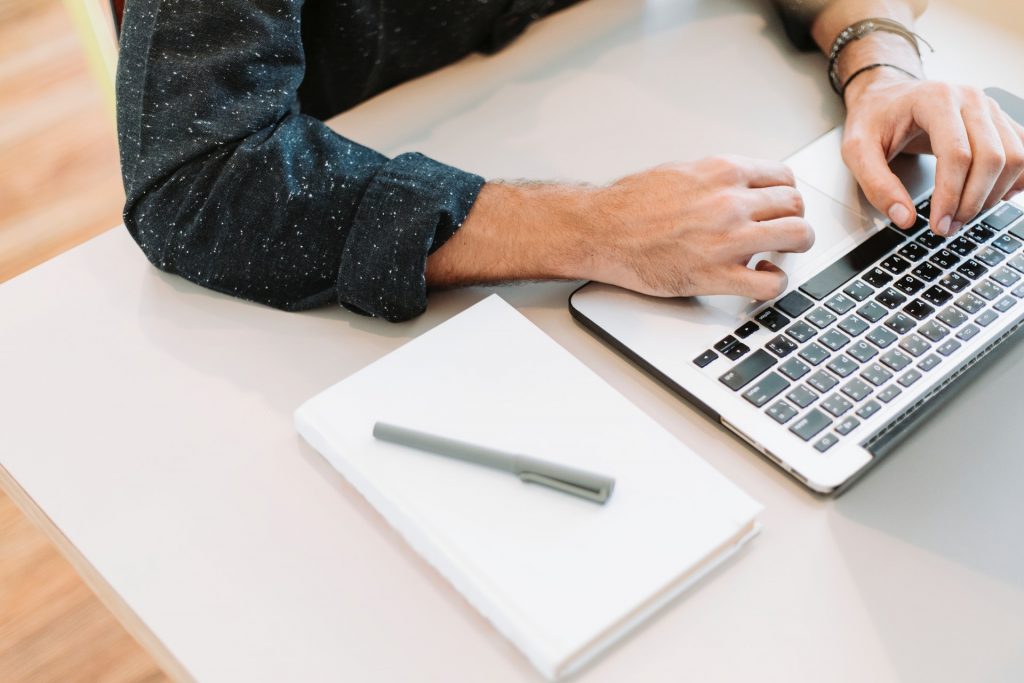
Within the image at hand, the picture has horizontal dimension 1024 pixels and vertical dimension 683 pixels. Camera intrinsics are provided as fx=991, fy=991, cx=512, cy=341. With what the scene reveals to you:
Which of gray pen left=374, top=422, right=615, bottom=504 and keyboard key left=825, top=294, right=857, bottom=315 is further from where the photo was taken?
keyboard key left=825, top=294, right=857, bottom=315

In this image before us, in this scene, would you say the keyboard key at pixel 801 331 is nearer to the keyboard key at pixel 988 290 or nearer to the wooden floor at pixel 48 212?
the keyboard key at pixel 988 290

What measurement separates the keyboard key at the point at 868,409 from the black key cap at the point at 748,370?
63mm

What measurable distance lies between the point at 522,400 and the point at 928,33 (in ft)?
2.11

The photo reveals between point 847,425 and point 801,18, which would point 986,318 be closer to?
point 847,425

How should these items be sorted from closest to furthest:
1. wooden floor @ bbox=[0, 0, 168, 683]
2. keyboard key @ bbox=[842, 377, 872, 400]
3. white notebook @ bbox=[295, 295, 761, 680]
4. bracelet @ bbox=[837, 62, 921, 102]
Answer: white notebook @ bbox=[295, 295, 761, 680], keyboard key @ bbox=[842, 377, 872, 400], bracelet @ bbox=[837, 62, 921, 102], wooden floor @ bbox=[0, 0, 168, 683]

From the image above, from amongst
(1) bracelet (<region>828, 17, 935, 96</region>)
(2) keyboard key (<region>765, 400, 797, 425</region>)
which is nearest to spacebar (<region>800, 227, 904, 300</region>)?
(2) keyboard key (<region>765, 400, 797, 425</region>)

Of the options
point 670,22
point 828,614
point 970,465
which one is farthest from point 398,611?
point 670,22

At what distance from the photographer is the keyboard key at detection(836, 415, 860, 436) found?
62 centimetres

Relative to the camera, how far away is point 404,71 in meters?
0.96

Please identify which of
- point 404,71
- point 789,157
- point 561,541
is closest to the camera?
point 561,541

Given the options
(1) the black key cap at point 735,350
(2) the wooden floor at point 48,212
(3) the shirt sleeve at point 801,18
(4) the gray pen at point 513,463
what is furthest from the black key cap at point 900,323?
(2) the wooden floor at point 48,212

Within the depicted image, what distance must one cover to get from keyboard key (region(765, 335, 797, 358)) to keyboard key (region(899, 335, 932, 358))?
74 mm

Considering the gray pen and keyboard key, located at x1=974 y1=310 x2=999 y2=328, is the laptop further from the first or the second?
the gray pen

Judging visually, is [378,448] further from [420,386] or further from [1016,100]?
[1016,100]
